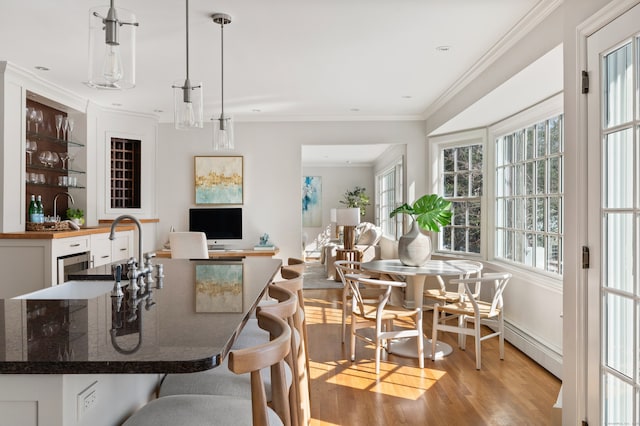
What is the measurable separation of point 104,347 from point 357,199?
11.6m

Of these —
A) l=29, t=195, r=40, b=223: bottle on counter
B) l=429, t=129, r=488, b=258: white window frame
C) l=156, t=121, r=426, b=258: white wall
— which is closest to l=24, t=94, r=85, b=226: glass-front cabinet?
l=29, t=195, r=40, b=223: bottle on counter

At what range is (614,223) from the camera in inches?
86.7

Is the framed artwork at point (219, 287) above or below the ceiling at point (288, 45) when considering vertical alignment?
below

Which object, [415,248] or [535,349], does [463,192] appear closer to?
[415,248]

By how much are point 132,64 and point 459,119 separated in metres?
4.16

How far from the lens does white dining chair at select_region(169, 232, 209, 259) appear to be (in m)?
5.33

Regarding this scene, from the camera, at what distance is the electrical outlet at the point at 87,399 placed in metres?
1.10

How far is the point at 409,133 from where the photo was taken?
6559mm

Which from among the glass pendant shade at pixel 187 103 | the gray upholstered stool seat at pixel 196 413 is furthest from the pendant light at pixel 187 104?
the gray upholstered stool seat at pixel 196 413

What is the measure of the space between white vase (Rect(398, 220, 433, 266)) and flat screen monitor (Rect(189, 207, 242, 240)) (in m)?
2.96

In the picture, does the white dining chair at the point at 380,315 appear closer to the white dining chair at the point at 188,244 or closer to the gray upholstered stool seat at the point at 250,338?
the gray upholstered stool seat at the point at 250,338

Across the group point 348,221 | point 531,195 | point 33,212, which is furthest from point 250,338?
point 348,221

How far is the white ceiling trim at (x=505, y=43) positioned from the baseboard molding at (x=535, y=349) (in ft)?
7.83

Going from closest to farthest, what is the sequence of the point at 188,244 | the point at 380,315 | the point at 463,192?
the point at 380,315
the point at 188,244
the point at 463,192
